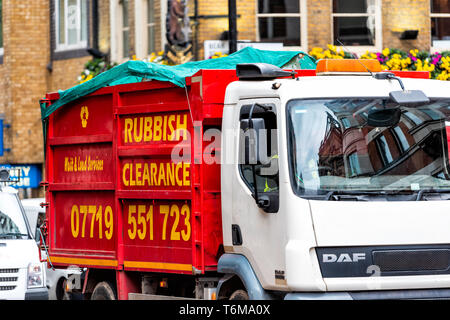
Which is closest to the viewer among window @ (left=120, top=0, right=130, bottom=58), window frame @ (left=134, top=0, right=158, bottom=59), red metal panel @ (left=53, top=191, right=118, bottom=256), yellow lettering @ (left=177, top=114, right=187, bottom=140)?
yellow lettering @ (left=177, top=114, right=187, bottom=140)

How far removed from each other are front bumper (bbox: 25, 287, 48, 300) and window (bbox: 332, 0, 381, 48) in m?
10.1

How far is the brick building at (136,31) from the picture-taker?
20.9 m

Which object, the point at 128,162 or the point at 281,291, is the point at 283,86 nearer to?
the point at 281,291

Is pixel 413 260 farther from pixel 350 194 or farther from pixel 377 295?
pixel 350 194

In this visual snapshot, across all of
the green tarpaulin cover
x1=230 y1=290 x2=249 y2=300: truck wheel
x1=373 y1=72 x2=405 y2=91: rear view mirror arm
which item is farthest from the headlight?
x1=373 y1=72 x2=405 y2=91: rear view mirror arm

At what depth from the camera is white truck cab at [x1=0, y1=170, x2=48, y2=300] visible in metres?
12.8

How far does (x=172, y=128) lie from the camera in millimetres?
10523

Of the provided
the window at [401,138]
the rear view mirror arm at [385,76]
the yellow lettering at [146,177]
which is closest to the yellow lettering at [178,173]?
the yellow lettering at [146,177]

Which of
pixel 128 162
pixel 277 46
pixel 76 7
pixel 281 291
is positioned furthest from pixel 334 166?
pixel 76 7

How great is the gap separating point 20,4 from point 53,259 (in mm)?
17646

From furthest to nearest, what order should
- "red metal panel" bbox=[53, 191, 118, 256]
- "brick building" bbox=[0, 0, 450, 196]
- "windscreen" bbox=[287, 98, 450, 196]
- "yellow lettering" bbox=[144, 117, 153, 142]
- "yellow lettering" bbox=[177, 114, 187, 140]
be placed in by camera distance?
"brick building" bbox=[0, 0, 450, 196]
"red metal panel" bbox=[53, 191, 118, 256]
"yellow lettering" bbox=[144, 117, 153, 142]
"yellow lettering" bbox=[177, 114, 187, 140]
"windscreen" bbox=[287, 98, 450, 196]

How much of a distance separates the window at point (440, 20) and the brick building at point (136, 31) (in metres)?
0.02

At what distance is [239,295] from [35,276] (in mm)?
4207

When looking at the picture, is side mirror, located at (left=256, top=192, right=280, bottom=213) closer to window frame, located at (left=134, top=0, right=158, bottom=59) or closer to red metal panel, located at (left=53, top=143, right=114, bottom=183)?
red metal panel, located at (left=53, top=143, right=114, bottom=183)
